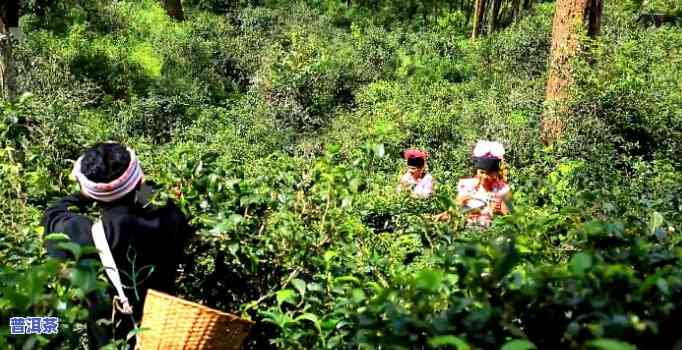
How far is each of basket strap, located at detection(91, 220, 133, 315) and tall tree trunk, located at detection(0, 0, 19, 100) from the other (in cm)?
497

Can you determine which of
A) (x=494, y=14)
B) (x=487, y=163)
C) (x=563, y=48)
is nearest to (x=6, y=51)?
(x=487, y=163)

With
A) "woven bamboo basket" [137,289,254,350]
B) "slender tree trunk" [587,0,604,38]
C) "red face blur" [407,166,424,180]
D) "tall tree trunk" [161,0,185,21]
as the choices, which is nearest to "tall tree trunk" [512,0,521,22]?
"tall tree trunk" [161,0,185,21]

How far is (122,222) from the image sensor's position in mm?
2385

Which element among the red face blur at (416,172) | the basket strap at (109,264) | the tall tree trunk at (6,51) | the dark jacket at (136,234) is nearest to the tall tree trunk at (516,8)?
the tall tree trunk at (6,51)

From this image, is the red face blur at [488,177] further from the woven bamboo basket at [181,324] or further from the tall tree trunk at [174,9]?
the tall tree trunk at [174,9]

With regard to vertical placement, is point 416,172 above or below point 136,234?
below

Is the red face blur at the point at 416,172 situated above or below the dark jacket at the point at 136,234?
below

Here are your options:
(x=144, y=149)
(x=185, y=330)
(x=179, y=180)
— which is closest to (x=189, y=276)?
(x=179, y=180)

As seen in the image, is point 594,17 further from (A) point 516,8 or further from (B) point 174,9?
(A) point 516,8

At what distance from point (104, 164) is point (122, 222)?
203 mm

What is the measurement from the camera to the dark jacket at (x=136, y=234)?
2.38 m

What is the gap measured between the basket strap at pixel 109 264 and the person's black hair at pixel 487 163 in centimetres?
264

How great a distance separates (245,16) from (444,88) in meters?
5.39

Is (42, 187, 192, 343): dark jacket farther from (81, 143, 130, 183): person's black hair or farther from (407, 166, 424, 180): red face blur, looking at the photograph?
(407, 166, 424, 180): red face blur
